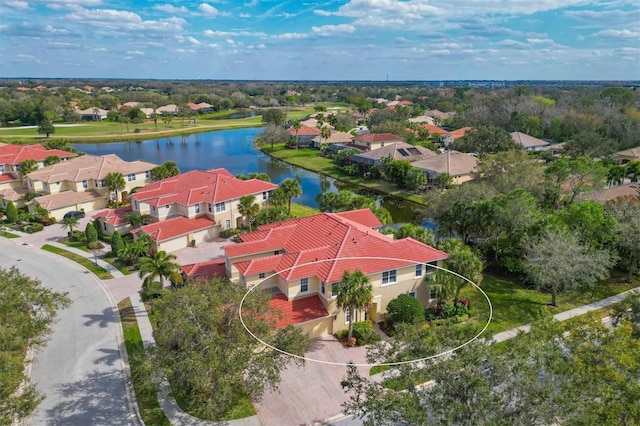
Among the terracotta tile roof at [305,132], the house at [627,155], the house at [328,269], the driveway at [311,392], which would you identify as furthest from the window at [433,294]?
the terracotta tile roof at [305,132]

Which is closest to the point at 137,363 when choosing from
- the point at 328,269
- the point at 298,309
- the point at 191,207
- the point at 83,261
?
the point at 298,309

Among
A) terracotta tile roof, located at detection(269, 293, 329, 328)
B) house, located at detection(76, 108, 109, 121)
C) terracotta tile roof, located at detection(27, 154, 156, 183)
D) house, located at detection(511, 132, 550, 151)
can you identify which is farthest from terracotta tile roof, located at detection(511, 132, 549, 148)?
house, located at detection(76, 108, 109, 121)

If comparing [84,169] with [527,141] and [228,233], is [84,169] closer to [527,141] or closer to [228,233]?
[228,233]

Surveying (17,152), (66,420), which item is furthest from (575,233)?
(17,152)

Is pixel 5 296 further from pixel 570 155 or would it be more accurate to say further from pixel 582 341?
pixel 570 155

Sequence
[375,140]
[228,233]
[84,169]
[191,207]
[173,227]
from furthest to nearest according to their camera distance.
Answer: [375,140]
[84,169]
[228,233]
[191,207]
[173,227]

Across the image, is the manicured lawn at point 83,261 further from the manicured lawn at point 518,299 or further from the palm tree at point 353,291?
the manicured lawn at point 518,299

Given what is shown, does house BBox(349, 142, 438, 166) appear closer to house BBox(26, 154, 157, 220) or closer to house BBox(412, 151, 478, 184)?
house BBox(412, 151, 478, 184)
